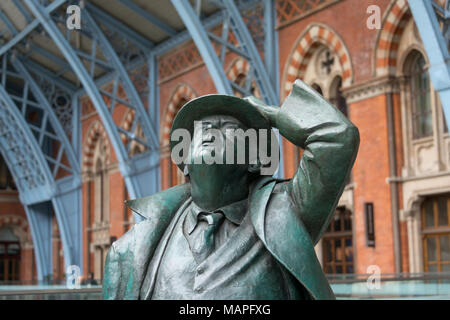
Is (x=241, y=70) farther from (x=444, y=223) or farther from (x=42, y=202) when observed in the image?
(x=42, y=202)

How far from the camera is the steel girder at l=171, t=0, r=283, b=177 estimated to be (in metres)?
12.6

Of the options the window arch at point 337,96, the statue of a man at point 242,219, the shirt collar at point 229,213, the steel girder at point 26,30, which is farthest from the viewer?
the steel girder at point 26,30

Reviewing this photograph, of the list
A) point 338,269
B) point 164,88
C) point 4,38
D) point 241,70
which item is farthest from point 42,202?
point 338,269

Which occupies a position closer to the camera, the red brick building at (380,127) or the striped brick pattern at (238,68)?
the red brick building at (380,127)

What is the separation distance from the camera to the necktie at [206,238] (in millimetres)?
2105

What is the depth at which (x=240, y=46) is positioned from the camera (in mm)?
13852

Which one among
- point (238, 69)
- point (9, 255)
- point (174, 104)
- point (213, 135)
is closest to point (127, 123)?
point (174, 104)

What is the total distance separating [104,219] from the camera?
72.5ft

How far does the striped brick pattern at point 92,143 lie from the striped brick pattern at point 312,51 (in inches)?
369

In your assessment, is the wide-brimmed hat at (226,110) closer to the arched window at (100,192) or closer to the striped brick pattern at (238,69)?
A: the striped brick pattern at (238,69)

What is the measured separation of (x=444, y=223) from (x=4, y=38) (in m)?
13.7

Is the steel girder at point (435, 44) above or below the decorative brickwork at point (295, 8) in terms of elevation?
below

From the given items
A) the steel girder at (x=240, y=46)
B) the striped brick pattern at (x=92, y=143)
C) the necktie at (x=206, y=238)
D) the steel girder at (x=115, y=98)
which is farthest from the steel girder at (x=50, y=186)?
the necktie at (x=206, y=238)

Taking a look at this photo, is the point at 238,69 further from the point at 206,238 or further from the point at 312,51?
the point at 206,238
